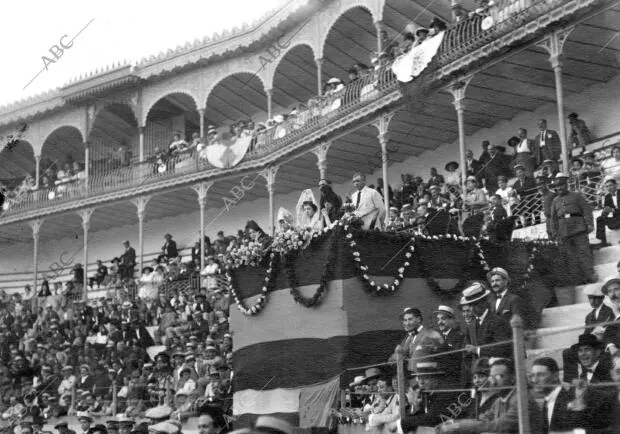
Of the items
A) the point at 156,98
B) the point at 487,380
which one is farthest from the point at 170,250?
the point at 487,380

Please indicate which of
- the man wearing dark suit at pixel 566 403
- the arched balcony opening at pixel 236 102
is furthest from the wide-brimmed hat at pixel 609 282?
the arched balcony opening at pixel 236 102

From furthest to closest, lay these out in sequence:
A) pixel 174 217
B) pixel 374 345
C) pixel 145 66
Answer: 1. pixel 174 217
2. pixel 145 66
3. pixel 374 345

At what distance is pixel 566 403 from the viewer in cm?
569

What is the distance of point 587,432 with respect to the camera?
18.1 ft

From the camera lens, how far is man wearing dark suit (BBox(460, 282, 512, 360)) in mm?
8625

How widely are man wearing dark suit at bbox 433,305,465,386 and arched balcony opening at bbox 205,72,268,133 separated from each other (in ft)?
59.8

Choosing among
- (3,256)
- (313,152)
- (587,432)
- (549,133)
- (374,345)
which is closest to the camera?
(587,432)

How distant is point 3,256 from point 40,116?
6.27m

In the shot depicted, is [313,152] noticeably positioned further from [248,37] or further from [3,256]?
[3,256]

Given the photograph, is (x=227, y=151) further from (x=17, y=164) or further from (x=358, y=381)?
(x=358, y=381)

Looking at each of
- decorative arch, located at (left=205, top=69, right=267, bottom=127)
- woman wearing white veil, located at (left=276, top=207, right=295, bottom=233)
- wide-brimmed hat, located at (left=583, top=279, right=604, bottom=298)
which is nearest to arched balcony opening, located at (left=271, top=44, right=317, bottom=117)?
decorative arch, located at (left=205, top=69, right=267, bottom=127)

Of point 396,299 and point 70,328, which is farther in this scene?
point 70,328

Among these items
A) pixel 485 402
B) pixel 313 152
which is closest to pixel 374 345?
pixel 485 402

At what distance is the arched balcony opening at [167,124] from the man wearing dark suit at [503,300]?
2127cm
